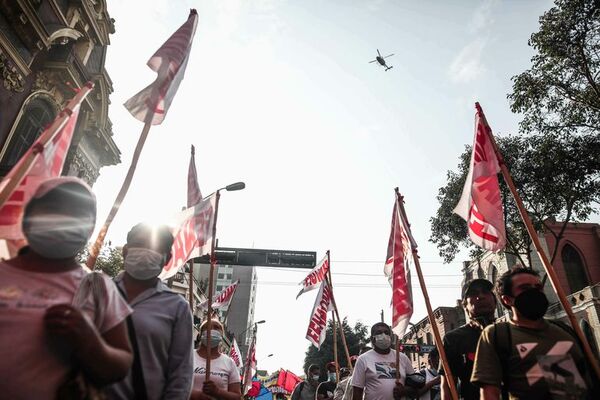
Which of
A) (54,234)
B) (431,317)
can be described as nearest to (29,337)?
(54,234)

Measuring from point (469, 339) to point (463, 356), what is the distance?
16 centimetres

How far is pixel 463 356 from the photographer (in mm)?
3295

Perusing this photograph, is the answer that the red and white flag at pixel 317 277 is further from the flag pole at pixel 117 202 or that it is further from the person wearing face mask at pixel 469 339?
the flag pole at pixel 117 202

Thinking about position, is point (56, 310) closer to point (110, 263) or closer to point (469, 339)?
point (469, 339)

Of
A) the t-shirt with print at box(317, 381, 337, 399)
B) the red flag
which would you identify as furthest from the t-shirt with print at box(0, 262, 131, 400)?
the t-shirt with print at box(317, 381, 337, 399)

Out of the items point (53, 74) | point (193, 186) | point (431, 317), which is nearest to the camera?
point (431, 317)

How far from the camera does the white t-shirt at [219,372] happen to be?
4.06 m

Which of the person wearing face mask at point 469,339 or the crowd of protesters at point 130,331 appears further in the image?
the person wearing face mask at point 469,339

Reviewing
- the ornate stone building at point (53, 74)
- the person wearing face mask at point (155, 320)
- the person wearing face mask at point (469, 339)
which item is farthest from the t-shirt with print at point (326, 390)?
the ornate stone building at point (53, 74)

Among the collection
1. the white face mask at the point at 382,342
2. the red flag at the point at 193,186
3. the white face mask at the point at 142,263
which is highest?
the red flag at the point at 193,186

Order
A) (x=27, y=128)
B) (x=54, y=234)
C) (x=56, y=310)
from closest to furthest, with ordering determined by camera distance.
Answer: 1. (x=56, y=310)
2. (x=54, y=234)
3. (x=27, y=128)

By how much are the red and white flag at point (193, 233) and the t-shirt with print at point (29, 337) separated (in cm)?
306

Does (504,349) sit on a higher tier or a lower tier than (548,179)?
lower

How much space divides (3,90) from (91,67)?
5.42 meters
